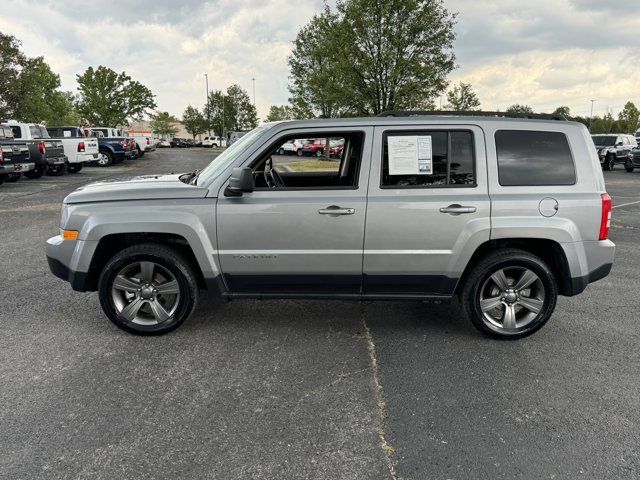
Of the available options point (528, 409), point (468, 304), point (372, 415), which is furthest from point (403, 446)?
point (468, 304)

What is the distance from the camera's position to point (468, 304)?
3932mm

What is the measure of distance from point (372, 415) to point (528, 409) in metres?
1.02

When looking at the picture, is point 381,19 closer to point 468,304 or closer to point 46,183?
point 46,183

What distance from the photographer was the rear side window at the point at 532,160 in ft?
12.5

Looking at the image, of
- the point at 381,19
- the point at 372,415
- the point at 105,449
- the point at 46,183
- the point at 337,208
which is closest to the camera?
the point at 105,449

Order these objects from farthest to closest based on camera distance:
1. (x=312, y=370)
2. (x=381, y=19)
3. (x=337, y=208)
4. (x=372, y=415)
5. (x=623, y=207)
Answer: (x=381, y=19)
(x=623, y=207)
(x=337, y=208)
(x=312, y=370)
(x=372, y=415)

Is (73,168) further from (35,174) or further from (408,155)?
(408,155)

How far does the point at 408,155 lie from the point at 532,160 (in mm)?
1022

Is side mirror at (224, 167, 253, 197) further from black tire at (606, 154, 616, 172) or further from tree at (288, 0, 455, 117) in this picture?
black tire at (606, 154, 616, 172)

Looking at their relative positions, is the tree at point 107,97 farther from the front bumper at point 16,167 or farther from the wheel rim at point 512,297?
the wheel rim at point 512,297

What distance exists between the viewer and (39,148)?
1619 centimetres

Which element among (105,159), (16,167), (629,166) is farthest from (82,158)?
(629,166)

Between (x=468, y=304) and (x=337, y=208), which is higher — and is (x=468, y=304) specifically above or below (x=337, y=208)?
below

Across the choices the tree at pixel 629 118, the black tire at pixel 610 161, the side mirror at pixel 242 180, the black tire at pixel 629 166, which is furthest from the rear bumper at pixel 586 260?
the tree at pixel 629 118
